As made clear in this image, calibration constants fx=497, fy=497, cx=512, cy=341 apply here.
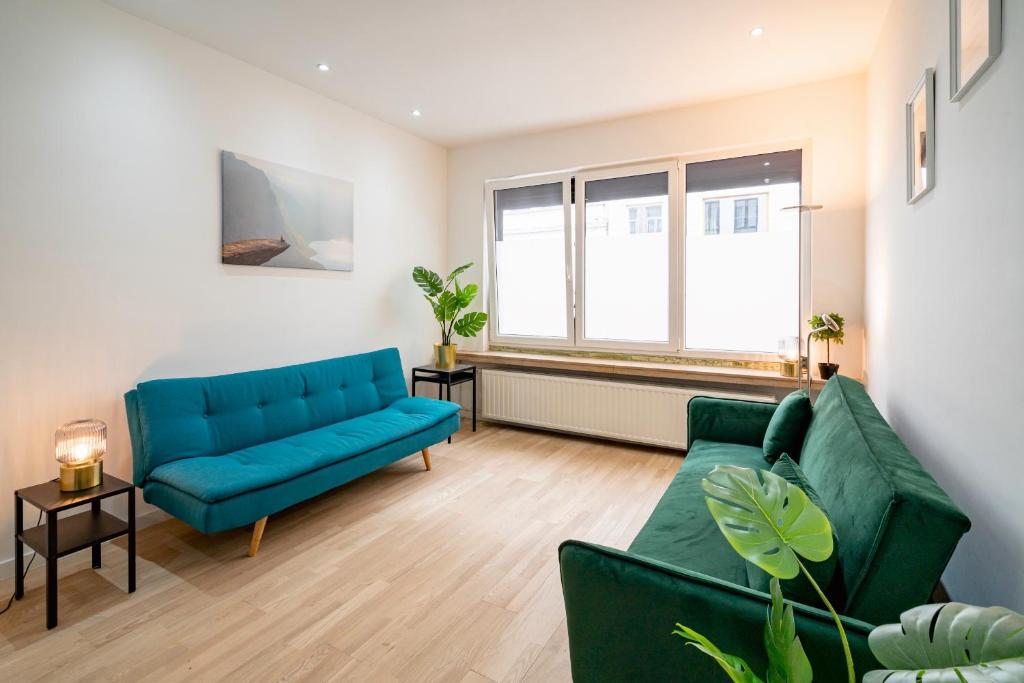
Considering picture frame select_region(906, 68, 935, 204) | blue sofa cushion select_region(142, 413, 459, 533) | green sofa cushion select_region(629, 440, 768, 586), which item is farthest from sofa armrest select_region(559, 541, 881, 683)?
blue sofa cushion select_region(142, 413, 459, 533)

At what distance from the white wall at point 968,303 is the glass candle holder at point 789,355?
1.03m

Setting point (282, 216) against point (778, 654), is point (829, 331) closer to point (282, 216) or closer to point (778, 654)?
point (778, 654)

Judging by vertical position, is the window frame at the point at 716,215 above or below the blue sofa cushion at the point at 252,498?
above

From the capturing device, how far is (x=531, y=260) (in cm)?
486

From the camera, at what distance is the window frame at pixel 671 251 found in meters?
3.69

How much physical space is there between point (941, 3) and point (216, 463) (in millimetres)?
3612

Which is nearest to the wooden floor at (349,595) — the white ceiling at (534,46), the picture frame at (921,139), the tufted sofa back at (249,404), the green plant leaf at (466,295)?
the tufted sofa back at (249,404)

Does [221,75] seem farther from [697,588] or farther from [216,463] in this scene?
[697,588]

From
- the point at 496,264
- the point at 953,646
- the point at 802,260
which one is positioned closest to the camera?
the point at 953,646

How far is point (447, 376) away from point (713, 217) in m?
2.59

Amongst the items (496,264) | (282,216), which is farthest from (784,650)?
(496,264)

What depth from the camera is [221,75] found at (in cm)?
311

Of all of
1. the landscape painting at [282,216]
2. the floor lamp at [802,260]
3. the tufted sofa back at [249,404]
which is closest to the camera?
the tufted sofa back at [249,404]

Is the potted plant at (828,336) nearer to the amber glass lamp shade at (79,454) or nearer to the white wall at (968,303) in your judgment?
the white wall at (968,303)
